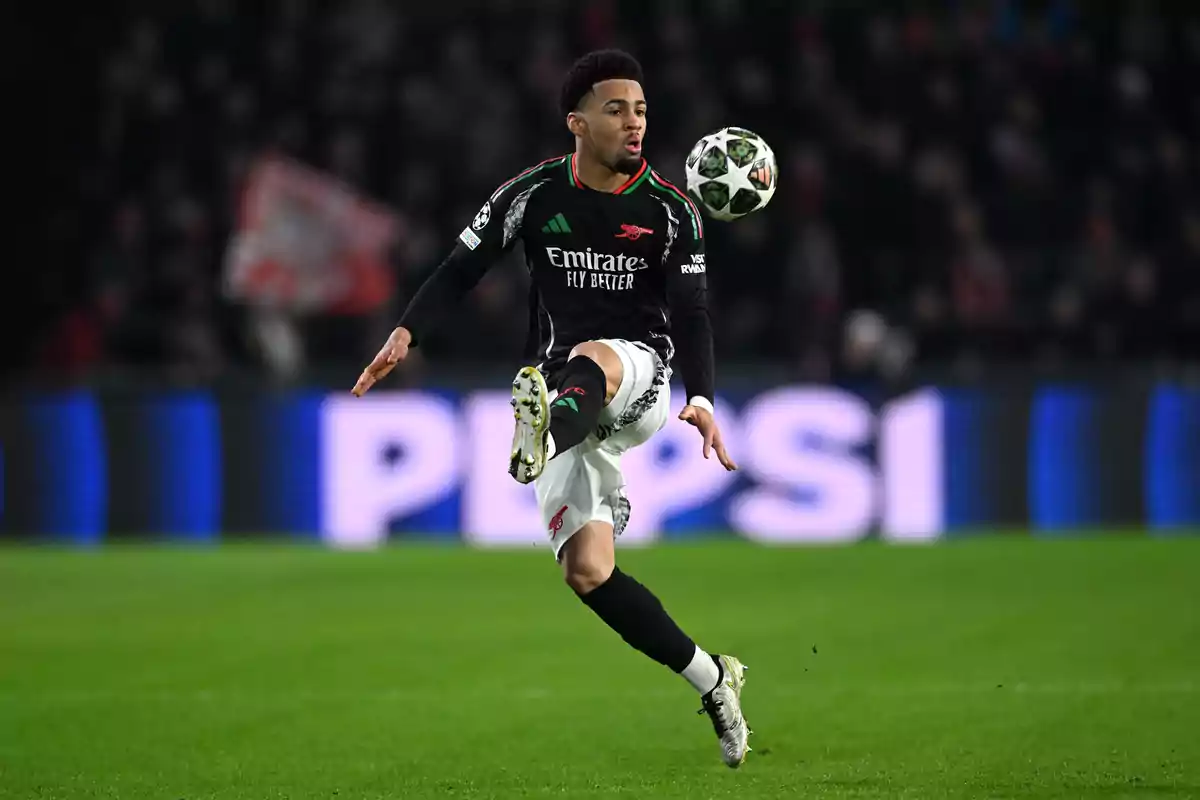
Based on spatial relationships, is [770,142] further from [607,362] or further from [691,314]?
[607,362]

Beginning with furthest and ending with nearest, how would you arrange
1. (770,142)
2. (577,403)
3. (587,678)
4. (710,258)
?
(770,142) → (710,258) → (587,678) → (577,403)

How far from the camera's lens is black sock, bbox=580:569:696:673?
593 centimetres

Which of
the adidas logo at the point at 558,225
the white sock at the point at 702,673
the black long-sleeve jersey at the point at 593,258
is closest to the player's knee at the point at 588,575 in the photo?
the white sock at the point at 702,673

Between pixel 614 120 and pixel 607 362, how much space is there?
830 millimetres

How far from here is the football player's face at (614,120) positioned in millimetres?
6055

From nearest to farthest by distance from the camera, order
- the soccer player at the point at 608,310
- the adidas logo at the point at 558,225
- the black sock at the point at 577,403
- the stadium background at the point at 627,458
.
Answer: the black sock at the point at 577,403 → the soccer player at the point at 608,310 → the adidas logo at the point at 558,225 → the stadium background at the point at 627,458

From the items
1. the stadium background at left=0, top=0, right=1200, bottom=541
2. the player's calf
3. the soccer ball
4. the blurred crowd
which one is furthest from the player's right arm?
the blurred crowd

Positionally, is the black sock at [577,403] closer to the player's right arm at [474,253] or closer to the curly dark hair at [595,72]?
the player's right arm at [474,253]

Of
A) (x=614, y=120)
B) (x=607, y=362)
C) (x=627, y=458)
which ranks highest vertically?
(x=614, y=120)

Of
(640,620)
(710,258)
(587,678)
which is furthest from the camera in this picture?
(710,258)

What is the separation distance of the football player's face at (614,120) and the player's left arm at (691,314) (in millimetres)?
354

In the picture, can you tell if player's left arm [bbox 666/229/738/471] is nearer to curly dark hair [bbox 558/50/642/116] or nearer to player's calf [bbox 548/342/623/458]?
player's calf [bbox 548/342/623/458]

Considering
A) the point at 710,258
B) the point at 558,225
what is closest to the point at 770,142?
the point at 710,258

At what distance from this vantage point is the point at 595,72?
6.07 metres
